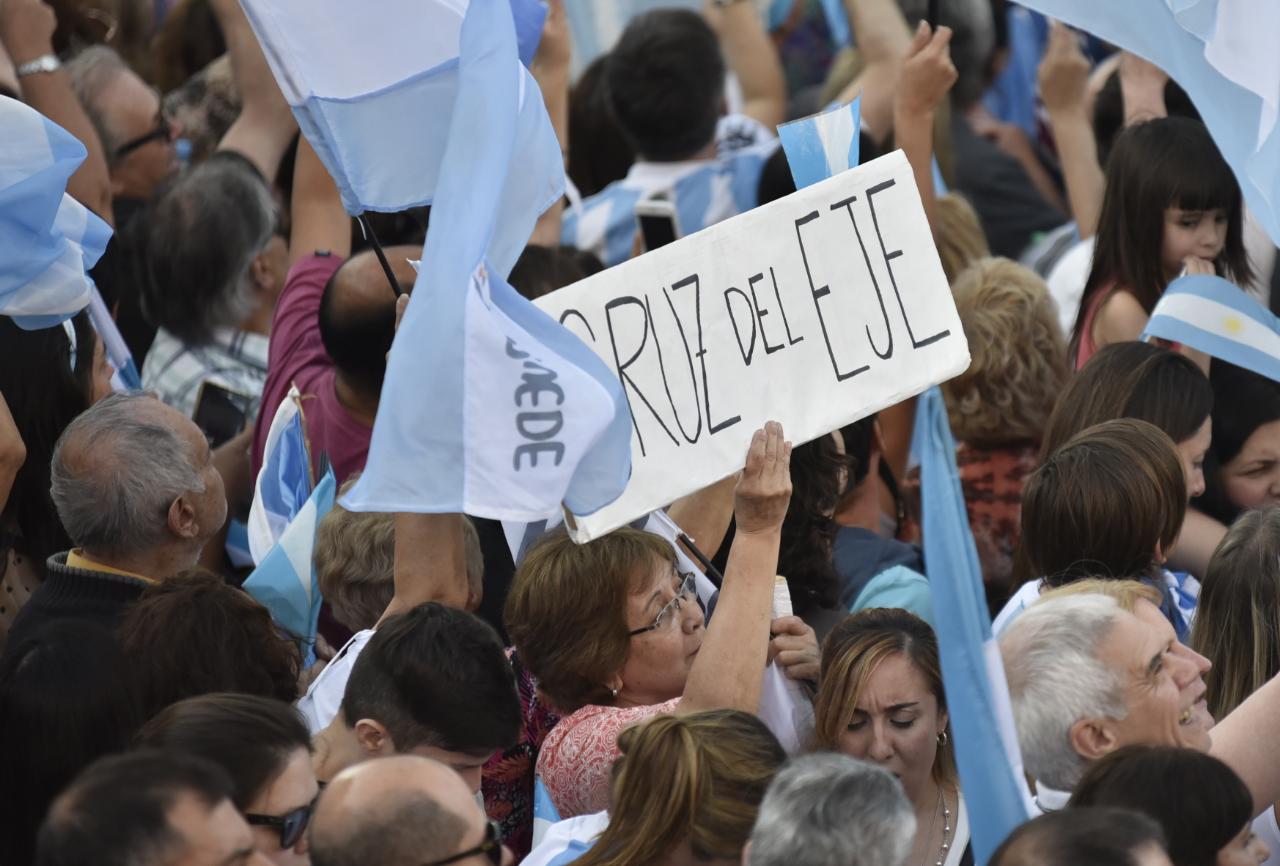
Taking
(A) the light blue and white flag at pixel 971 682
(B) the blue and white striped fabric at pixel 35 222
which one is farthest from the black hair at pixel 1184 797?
(B) the blue and white striped fabric at pixel 35 222

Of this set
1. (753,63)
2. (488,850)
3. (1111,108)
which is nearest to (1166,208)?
(1111,108)

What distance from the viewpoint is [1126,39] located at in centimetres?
441

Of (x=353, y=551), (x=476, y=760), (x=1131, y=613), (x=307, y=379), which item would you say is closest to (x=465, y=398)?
(x=476, y=760)

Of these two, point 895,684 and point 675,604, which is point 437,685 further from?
point 895,684

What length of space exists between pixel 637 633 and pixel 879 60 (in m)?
3.56

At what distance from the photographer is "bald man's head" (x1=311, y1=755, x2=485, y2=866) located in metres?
2.67

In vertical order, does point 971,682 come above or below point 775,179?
above

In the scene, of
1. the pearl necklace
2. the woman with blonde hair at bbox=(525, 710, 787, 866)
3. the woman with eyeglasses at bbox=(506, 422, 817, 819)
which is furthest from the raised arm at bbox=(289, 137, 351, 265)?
the woman with blonde hair at bbox=(525, 710, 787, 866)

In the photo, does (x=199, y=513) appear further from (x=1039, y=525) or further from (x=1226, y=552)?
(x=1226, y=552)

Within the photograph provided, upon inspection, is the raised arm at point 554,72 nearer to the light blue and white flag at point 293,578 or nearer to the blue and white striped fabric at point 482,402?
the light blue and white flag at point 293,578

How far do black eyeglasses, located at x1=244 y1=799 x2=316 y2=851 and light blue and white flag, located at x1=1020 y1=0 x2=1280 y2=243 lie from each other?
2.37 m

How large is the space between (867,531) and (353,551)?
1.27 metres

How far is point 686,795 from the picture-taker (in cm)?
298

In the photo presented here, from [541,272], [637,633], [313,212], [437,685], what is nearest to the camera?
[437,685]
